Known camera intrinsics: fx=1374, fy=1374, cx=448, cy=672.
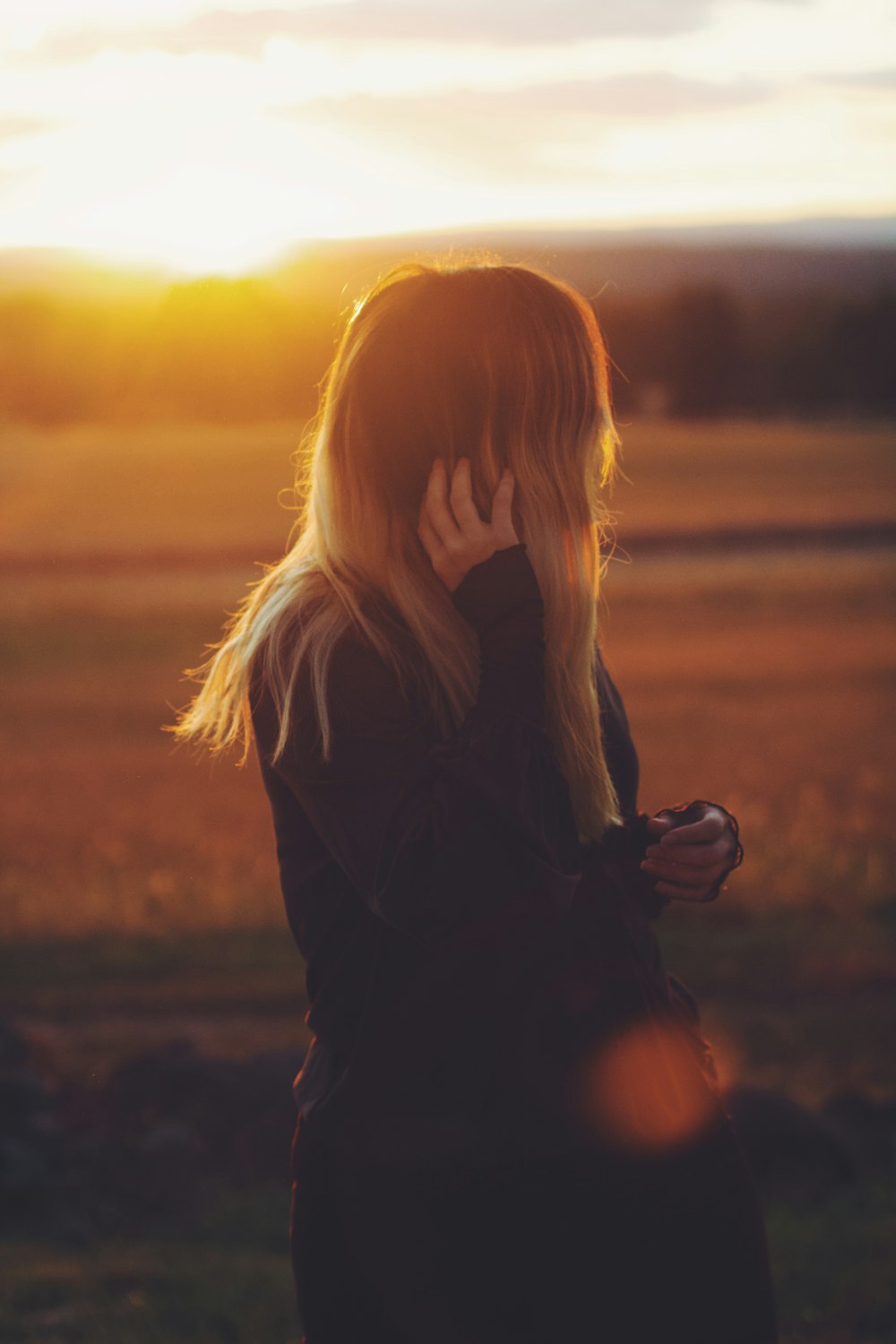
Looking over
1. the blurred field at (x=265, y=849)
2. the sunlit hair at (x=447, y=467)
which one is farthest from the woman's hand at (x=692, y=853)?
the blurred field at (x=265, y=849)

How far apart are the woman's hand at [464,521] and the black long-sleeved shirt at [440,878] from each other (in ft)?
0.07

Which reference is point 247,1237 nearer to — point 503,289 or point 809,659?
point 503,289

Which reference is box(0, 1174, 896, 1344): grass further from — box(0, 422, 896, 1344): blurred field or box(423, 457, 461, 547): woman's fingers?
box(423, 457, 461, 547): woman's fingers

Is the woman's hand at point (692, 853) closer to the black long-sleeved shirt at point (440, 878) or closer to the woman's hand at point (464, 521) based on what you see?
the black long-sleeved shirt at point (440, 878)

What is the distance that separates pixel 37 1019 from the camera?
5.75 meters

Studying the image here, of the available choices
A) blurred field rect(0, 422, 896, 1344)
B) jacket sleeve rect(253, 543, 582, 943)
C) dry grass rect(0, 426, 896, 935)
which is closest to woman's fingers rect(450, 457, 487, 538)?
jacket sleeve rect(253, 543, 582, 943)

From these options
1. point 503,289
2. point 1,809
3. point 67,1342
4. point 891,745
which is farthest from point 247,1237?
point 891,745

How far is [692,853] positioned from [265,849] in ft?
23.5

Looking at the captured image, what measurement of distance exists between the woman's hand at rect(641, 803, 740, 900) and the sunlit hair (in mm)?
138

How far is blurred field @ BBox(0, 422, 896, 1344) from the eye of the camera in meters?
3.38

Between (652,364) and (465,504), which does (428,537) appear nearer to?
(465,504)

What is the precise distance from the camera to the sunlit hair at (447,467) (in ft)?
5.60

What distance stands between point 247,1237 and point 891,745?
9.93 metres

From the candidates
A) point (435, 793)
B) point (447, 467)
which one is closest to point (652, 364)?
point (447, 467)
